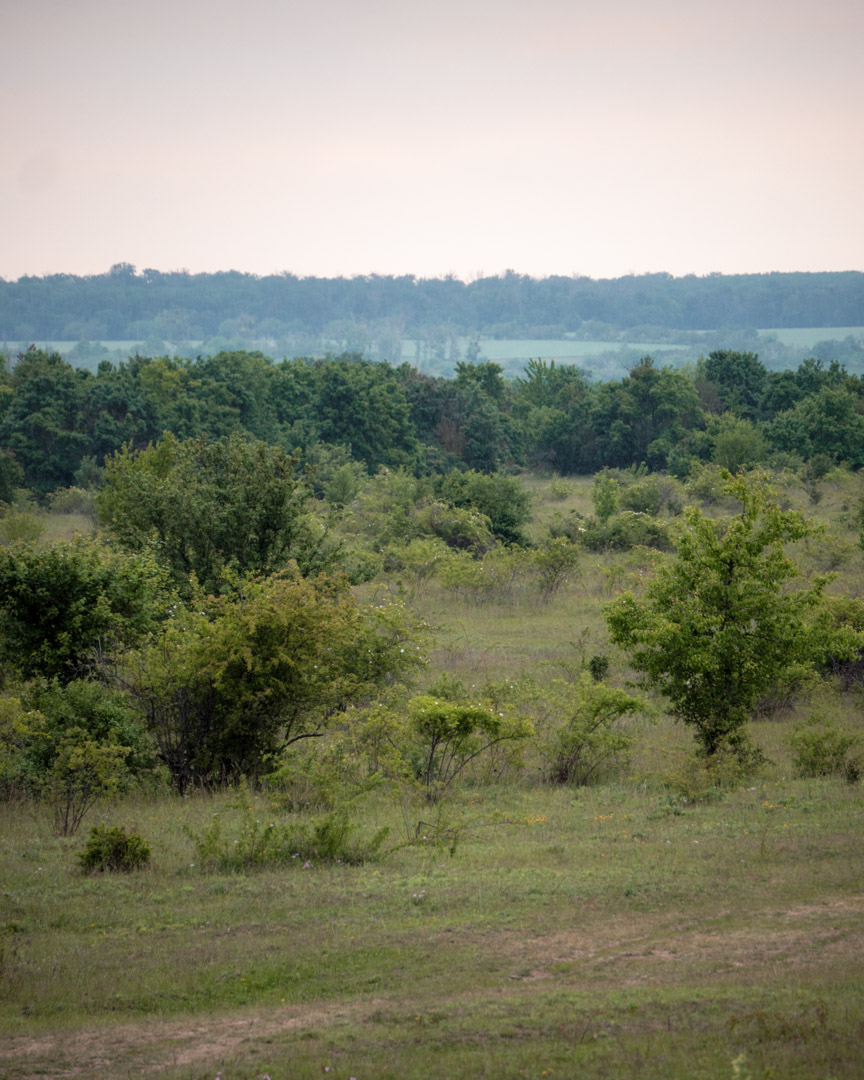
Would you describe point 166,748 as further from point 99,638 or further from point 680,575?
point 680,575

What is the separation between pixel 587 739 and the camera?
13359mm

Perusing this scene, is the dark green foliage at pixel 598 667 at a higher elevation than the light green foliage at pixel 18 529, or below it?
below

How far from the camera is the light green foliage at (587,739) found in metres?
13.4

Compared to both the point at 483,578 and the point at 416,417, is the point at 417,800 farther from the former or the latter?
the point at 416,417

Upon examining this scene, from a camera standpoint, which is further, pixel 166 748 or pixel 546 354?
pixel 546 354

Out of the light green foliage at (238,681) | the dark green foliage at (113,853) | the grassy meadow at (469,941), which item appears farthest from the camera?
the light green foliage at (238,681)

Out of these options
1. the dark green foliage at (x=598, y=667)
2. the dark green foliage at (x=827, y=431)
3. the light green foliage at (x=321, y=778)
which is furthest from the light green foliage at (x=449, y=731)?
the dark green foliage at (x=827, y=431)

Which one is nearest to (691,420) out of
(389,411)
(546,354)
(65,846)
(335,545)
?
(389,411)

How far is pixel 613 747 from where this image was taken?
13344 mm

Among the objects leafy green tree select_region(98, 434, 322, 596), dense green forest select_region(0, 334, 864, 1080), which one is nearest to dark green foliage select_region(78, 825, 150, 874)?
dense green forest select_region(0, 334, 864, 1080)

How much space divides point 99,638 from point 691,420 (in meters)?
52.3

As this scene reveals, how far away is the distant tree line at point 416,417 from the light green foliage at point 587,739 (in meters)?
36.9

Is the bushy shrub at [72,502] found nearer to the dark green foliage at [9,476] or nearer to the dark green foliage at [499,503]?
the dark green foliage at [9,476]

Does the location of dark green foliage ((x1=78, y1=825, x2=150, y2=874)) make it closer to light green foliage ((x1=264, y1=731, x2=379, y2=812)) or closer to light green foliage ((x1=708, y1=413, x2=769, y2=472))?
light green foliage ((x1=264, y1=731, x2=379, y2=812))
